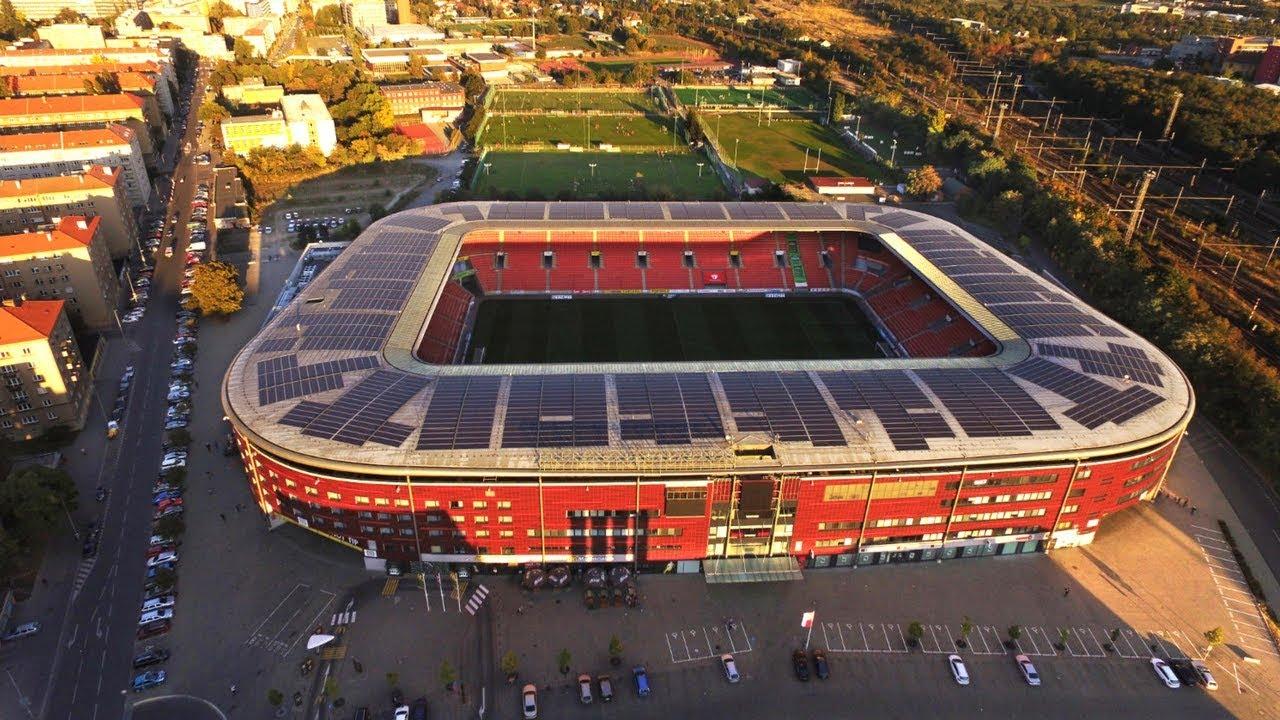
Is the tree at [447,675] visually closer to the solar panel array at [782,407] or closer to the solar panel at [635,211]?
the solar panel array at [782,407]

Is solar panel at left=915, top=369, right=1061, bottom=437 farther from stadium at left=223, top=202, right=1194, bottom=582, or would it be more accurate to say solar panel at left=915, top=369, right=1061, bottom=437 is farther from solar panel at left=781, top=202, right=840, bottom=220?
solar panel at left=781, top=202, right=840, bottom=220

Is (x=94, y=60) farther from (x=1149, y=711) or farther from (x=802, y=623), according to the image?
(x=1149, y=711)

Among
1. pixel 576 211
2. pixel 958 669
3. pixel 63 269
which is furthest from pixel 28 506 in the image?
pixel 576 211

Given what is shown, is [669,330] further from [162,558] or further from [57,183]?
[57,183]

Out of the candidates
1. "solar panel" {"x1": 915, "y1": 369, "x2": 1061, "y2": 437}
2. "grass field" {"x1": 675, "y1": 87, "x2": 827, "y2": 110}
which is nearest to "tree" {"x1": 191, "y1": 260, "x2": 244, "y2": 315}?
"solar panel" {"x1": 915, "y1": 369, "x2": 1061, "y2": 437}

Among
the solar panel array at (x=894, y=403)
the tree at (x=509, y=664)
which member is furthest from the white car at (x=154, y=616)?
the solar panel array at (x=894, y=403)

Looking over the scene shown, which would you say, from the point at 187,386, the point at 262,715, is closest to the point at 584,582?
the point at 262,715
